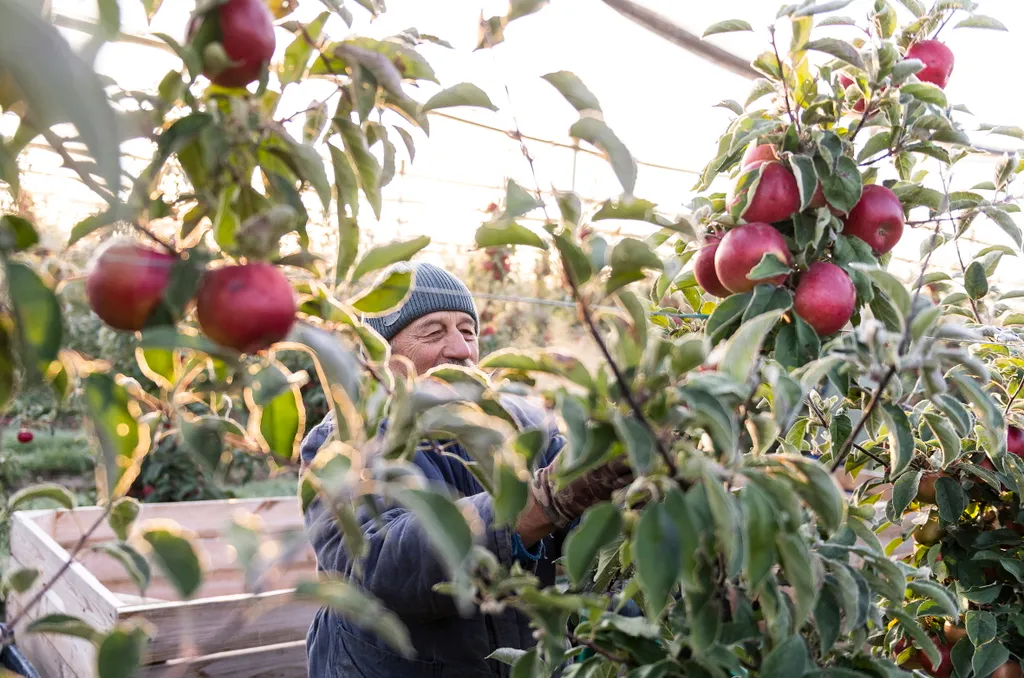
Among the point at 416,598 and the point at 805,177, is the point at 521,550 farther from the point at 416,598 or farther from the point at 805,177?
the point at 805,177

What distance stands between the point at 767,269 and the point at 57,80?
0.62 meters

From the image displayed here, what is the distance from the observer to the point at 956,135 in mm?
875

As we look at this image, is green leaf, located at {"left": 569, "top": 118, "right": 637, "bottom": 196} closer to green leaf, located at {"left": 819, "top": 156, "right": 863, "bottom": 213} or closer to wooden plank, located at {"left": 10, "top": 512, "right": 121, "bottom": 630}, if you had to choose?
green leaf, located at {"left": 819, "top": 156, "right": 863, "bottom": 213}

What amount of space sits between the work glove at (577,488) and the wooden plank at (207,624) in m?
1.02

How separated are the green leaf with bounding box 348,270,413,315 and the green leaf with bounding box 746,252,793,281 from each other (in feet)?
1.08

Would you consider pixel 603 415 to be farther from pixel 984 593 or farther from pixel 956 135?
pixel 984 593

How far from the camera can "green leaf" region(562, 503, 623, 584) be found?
582 millimetres

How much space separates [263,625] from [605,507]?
185cm

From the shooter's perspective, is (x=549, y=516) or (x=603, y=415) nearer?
(x=603, y=415)

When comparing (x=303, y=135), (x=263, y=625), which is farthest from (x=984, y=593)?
(x=263, y=625)

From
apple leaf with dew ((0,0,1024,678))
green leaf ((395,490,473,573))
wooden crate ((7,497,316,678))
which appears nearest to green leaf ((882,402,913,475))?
apple leaf with dew ((0,0,1024,678))

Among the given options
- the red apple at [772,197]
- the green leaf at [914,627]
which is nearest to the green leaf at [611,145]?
the red apple at [772,197]

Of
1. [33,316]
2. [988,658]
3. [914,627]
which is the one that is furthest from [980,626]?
[33,316]

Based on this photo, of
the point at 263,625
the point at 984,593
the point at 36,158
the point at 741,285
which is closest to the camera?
the point at 741,285
